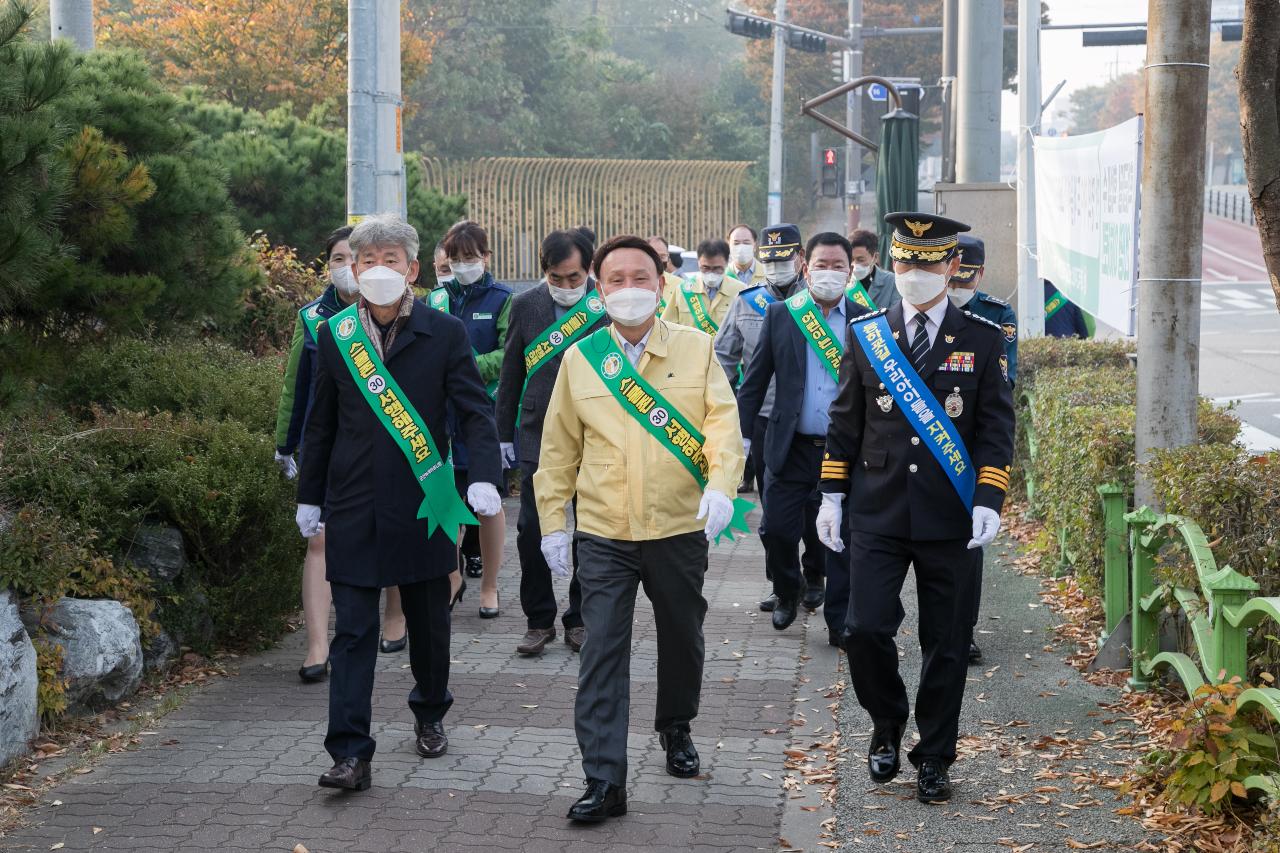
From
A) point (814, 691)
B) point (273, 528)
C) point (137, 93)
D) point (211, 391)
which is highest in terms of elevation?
point (137, 93)

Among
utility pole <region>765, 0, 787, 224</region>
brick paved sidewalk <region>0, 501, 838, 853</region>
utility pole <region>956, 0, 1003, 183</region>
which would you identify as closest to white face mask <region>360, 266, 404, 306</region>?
brick paved sidewalk <region>0, 501, 838, 853</region>

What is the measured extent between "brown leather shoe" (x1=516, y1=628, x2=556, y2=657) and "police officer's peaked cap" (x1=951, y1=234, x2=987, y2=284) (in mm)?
2626

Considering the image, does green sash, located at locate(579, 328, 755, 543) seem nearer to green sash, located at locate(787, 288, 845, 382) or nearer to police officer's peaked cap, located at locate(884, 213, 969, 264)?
police officer's peaked cap, located at locate(884, 213, 969, 264)

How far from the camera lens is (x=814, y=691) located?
6.97m

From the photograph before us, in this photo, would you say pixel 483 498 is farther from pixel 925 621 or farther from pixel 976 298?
pixel 976 298

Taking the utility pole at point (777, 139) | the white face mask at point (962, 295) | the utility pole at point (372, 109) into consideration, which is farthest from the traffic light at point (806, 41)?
the white face mask at point (962, 295)

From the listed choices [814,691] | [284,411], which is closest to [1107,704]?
[814,691]

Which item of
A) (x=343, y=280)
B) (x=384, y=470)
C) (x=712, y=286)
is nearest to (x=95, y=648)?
(x=384, y=470)

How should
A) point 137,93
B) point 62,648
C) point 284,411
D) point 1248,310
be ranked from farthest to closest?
point 1248,310
point 137,93
point 284,411
point 62,648

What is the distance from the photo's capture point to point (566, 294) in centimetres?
751

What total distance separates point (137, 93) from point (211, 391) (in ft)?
7.07

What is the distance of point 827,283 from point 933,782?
3095 mm

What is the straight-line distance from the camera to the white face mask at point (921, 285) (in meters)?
5.47

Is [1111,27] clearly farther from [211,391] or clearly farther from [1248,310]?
[211,391]
